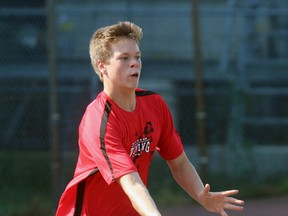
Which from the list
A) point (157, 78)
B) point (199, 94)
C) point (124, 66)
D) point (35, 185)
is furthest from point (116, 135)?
point (157, 78)

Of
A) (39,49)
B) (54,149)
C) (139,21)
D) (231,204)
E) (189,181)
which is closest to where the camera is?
(231,204)

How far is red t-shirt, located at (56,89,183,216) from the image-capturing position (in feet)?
12.9

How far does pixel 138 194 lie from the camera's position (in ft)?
12.4

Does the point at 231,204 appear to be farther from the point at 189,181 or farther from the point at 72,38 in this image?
the point at 72,38

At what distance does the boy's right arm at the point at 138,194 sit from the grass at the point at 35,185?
14.9ft

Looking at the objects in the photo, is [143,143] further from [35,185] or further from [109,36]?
[35,185]

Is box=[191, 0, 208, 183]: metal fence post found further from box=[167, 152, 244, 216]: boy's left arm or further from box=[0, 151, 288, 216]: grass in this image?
box=[167, 152, 244, 216]: boy's left arm

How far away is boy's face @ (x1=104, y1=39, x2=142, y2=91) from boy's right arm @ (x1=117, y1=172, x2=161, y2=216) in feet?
1.59

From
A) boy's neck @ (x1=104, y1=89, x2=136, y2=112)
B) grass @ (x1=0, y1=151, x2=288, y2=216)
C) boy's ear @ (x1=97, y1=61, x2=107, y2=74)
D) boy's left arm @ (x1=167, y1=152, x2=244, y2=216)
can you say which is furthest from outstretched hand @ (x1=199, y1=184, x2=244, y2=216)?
grass @ (x1=0, y1=151, x2=288, y2=216)

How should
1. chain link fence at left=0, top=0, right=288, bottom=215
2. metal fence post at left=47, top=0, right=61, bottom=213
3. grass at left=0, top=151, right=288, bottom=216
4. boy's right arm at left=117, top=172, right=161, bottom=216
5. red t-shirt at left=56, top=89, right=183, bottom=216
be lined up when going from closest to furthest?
boy's right arm at left=117, top=172, right=161, bottom=216
red t-shirt at left=56, top=89, right=183, bottom=216
metal fence post at left=47, top=0, right=61, bottom=213
grass at left=0, top=151, right=288, bottom=216
chain link fence at left=0, top=0, right=288, bottom=215

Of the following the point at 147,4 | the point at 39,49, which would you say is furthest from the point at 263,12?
the point at 39,49

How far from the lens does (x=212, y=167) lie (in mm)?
8906

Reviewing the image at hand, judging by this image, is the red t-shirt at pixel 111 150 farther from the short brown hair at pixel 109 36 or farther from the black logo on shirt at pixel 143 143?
the short brown hair at pixel 109 36

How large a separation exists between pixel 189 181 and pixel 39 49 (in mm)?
4746
